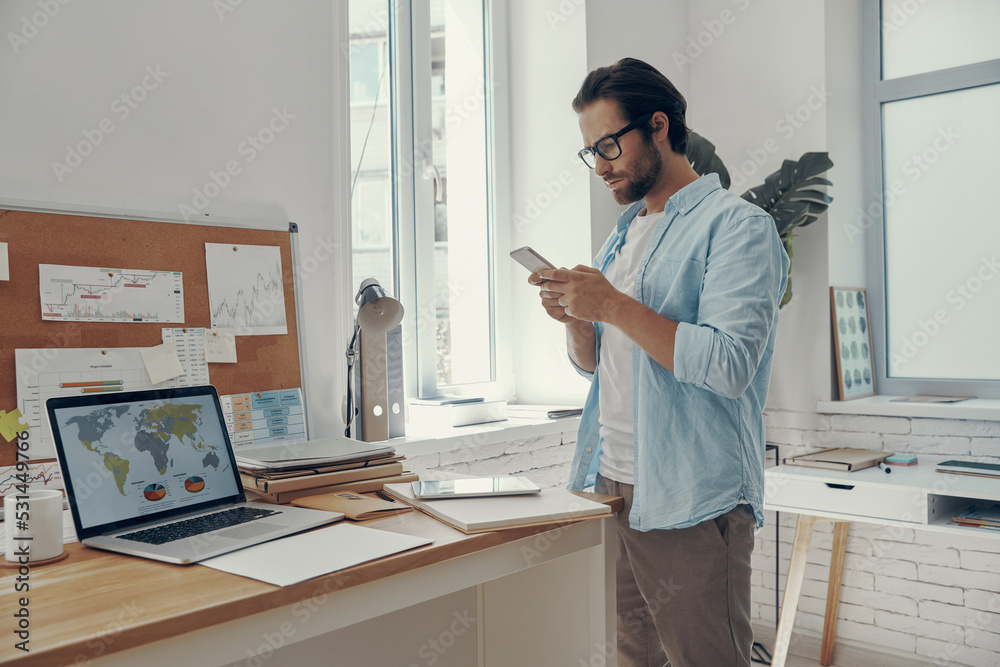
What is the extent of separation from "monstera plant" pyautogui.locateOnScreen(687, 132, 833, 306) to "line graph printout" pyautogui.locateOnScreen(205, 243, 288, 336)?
156cm

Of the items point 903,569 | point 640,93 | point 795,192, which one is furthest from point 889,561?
point 640,93

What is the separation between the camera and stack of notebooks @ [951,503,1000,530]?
2.05 metres

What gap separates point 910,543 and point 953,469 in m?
0.56

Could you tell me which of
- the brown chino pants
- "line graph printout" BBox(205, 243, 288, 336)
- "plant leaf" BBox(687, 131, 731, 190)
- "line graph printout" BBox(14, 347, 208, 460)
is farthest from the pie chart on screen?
"plant leaf" BBox(687, 131, 731, 190)

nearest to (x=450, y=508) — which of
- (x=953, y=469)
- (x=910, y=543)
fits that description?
(x=953, y=469)

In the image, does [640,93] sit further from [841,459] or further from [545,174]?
[841,459]

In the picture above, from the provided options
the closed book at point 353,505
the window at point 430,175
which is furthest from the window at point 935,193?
the closed book at point 353,505

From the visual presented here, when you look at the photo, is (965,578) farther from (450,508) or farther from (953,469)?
(450,508)

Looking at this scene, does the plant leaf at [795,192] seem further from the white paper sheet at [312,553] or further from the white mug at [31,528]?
the white mug at [31,528]

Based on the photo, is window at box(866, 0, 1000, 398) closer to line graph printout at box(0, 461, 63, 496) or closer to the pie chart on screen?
the pie chart on screen

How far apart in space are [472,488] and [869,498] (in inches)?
55.3

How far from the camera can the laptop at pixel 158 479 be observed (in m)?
1.16

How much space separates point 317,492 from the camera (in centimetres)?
146

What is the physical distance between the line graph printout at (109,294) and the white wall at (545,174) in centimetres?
145
